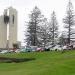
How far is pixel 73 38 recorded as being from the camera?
7081cm

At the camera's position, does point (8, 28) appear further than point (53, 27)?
Yes

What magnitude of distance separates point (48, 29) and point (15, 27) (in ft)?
71.0

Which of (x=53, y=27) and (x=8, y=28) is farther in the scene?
(x=8, y=28)

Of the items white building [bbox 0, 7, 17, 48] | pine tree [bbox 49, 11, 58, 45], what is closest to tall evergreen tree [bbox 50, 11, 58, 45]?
pine tree [bbox 49, 11, 58, 45]

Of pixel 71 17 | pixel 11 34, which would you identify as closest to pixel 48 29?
pixel 71 17

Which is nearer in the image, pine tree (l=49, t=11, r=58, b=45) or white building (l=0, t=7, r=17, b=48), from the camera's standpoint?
pine tree (l=49, t=11, r=58, b=45)

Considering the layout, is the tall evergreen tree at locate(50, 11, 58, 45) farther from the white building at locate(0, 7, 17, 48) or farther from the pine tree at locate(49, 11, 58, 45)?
the white building at locate(0, 7, 17, 48)

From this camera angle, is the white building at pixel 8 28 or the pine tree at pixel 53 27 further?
the white building at pixel 8 28

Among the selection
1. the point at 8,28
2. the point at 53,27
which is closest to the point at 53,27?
the point at 53,27

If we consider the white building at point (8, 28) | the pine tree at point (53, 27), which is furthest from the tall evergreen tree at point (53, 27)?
the white building at point (8, 28)

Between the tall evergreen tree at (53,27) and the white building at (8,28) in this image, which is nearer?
the tall evergreen tree at (53,27)

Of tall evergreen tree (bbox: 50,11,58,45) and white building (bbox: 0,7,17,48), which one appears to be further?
white building (bbox: 0,7,17,48)

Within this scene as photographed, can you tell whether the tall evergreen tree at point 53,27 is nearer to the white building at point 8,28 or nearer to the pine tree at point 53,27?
the pine tree at point 53,27

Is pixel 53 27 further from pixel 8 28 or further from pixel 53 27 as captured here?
pixel 8 28
